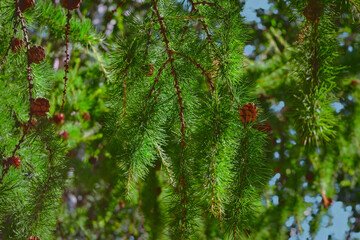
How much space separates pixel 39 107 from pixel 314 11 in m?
0.51

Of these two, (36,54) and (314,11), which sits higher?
(314,11)

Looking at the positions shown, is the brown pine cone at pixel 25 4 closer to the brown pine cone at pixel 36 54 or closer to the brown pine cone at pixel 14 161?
the brown pine cone at pixel 36 54

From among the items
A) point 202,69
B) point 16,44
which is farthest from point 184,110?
point 16,44

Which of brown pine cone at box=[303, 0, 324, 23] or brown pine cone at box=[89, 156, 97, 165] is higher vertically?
brown pine cone at box=[89, 156, 97, 165]

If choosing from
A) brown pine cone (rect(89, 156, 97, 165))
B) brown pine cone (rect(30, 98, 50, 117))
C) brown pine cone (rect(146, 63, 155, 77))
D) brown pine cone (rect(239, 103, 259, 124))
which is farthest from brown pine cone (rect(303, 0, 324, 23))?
brown pine cone (rect(89, 156, 97, 165))

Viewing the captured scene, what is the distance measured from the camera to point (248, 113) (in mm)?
586

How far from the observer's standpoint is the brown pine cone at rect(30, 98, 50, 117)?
0.67 metres

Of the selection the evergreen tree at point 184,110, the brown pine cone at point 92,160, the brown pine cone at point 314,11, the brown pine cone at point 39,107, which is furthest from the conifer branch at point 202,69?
the brown pine cone at point 92,160

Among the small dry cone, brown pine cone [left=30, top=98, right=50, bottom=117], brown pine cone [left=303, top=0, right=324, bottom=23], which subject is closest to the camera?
brown pine cone [left=303, top=0, right=324, bottom=23]

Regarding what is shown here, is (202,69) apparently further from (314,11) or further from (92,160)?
(92,160)

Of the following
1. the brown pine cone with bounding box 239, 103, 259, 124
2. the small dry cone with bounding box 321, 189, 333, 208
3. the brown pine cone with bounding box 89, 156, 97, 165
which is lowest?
the brown pine cone with bounding box 239, 103, 259, 124

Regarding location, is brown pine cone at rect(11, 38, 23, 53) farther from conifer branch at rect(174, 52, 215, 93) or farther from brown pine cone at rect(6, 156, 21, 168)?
conifer branch at rect(174, 52, 215, 93)

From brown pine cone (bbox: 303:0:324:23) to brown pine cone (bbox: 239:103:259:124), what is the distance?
16cm

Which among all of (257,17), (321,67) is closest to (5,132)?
(321,67)
